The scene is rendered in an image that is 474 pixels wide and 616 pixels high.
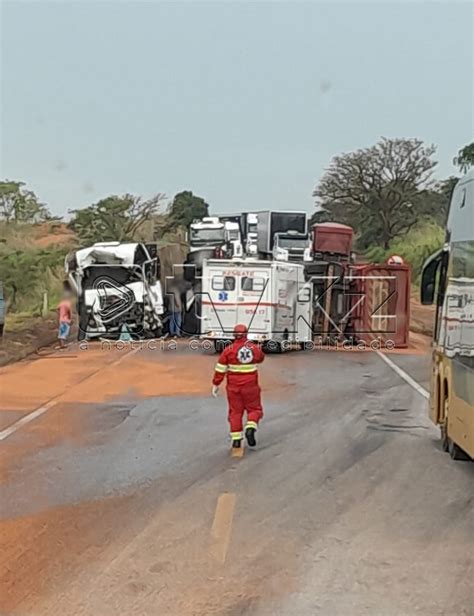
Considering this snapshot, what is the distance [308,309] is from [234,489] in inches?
818

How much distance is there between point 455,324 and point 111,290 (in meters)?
23.6

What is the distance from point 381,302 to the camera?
3316 centimetres

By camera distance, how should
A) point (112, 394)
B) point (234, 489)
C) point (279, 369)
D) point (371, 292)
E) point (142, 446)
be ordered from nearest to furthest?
point (234, 489) → point (142, 446) → point (112, 394) → point (279, 369) → point (371, 292)

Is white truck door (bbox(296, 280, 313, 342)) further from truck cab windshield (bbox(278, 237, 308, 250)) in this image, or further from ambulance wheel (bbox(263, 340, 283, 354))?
truck cab windshield (bbox(278, 237, 308, 250))

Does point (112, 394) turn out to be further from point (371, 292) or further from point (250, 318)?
point (371, 292)

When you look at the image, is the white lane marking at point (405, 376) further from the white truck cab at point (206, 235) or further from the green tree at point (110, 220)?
the green tree at point (110, 220)

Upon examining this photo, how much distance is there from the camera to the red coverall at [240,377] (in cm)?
1240

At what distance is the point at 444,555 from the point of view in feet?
26.2

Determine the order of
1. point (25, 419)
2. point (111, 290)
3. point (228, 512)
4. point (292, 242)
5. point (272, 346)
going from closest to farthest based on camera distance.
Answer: point (228, 512) < point (25, 419) < point (272, 346) < point (111, 290) < point (292, 242)

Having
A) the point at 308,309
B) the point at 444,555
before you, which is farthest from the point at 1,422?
the point at 308,309

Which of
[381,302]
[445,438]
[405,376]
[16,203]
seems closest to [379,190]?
[16,203]

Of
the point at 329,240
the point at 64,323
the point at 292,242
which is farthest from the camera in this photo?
the point at 292,242

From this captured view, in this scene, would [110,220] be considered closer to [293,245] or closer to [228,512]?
[293,245]

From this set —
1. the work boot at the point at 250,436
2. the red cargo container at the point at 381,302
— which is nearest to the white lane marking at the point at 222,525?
the work boot at the point at 250,436
